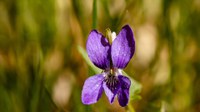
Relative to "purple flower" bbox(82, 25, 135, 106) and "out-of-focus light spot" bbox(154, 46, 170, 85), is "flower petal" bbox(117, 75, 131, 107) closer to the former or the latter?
"purple flower" bbox(82, 25, 135, 106)

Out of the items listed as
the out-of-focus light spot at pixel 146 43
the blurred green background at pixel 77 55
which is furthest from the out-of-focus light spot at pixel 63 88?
the out-of-focus light spot at pixel 146 43

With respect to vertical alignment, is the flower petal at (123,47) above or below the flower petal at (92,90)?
above

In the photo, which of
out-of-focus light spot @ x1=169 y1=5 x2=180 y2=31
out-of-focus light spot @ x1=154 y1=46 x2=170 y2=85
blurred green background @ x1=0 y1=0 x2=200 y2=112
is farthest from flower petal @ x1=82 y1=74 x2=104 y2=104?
out-of-focus light spot @ x1=169 y1=5 x2=180 y2=31

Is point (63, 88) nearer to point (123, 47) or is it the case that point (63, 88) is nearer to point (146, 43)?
point (146, 43)

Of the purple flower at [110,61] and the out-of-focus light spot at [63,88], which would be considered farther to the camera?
the out-of-focus light spot at [63,88]

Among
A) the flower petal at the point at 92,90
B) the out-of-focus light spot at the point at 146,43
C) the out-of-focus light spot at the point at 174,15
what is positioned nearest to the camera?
the flower petal at the point at 92,90

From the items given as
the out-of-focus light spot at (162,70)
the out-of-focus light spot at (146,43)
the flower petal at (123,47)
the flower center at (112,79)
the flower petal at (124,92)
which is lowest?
the flower petal at (124,92)

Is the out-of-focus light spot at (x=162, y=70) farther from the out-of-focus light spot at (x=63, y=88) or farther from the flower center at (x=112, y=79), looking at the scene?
the flower center at (x=112, y=79)

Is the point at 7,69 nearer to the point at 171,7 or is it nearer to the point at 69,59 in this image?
the point at 69,59

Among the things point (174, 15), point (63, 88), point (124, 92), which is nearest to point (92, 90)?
point (124, 92)
